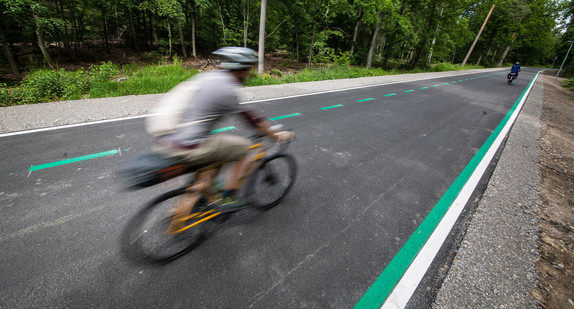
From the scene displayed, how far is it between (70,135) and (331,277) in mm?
5528

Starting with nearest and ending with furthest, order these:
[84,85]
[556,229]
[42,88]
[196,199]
→ [196,199] < [556,229] < [42,88] < [84,85]

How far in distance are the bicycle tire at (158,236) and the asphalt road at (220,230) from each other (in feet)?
0.32

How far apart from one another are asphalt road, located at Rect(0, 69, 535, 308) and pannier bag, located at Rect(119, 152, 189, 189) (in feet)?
3.11

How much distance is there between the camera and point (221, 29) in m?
19.5

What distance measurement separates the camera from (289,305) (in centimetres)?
185

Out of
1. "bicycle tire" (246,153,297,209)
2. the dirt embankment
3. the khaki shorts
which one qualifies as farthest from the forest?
the dirt embankment

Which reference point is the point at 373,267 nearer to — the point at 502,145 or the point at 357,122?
the point at 357,122

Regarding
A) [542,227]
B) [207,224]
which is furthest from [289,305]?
[542,227]

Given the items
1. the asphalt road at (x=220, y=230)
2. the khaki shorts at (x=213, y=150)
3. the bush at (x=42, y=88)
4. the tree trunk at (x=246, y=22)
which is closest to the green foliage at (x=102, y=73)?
the bush at (x=42, y=88)

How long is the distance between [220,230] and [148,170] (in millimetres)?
1153

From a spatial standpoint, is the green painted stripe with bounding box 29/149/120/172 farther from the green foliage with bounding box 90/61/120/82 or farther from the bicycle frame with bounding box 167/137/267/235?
the green foliage with bounding box 90/61/120/82

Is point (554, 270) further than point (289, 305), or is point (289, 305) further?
point (554, 270)

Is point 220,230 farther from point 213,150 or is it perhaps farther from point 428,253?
point 428,253

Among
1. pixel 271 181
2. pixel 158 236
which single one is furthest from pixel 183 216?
pixel 271 181
